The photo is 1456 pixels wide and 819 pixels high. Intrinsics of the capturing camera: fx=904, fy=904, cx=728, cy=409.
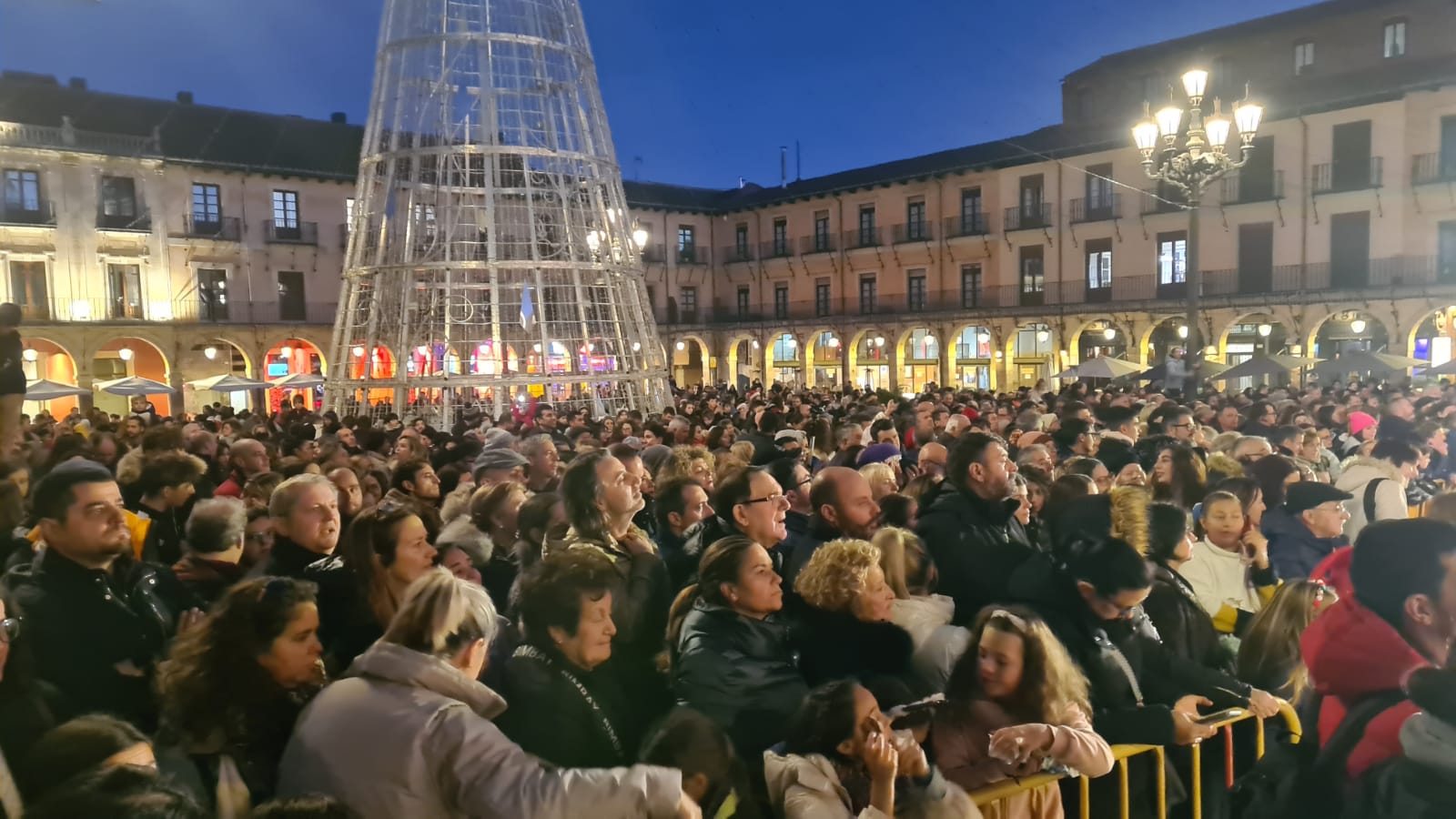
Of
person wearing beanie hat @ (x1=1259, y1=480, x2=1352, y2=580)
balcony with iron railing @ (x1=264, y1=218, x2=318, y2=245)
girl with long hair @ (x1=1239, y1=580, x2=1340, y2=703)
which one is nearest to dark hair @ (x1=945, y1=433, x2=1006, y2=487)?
girl with long hair @ (x1=1239, y1=580, x2=1340, y2=703)

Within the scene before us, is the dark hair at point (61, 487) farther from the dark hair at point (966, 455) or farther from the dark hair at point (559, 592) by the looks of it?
the dark hair at point (966, 455)

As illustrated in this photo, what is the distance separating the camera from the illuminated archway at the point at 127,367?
2803cm

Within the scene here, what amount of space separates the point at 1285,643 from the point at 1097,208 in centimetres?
2903

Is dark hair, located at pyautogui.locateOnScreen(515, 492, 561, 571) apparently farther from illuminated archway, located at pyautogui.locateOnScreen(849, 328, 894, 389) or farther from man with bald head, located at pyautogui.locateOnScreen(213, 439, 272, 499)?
illuminated archway, located at pyautogui.locateOnScreen(849, 328, 894, 389)

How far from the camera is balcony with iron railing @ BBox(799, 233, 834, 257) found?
123 feet

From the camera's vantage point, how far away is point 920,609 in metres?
3.69

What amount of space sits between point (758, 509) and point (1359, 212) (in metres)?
27.4

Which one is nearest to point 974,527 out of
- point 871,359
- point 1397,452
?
point 1397,452

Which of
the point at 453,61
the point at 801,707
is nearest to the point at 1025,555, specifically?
the point at 801,707

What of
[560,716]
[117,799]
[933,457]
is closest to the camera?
[117,799]

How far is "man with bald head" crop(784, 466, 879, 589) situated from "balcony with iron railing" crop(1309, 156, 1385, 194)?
26.6 m

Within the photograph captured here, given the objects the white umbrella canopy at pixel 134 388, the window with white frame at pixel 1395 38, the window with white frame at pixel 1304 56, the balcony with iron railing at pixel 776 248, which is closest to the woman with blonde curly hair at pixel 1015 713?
the white umbrella canopy at pixel 134 388

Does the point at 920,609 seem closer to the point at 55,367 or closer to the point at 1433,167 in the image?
the point at 1433,167

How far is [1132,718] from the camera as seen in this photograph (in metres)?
3.12
